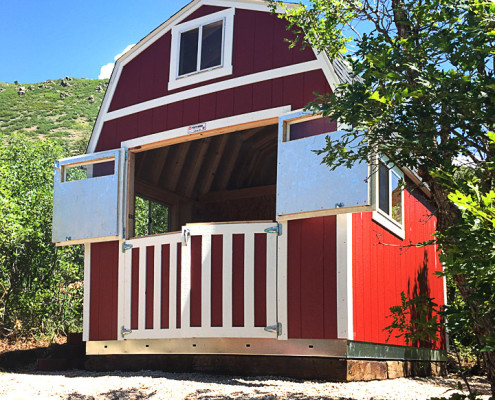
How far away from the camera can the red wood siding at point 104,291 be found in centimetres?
879

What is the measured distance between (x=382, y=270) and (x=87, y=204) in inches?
165

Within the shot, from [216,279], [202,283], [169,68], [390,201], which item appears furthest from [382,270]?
[169,68]

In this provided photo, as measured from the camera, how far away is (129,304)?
8.59 m

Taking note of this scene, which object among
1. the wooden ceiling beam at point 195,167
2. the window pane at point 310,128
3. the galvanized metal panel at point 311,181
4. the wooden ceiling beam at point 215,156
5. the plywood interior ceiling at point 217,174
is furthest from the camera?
the wooden ceiling beam at point 215,156

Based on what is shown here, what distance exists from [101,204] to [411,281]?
4.86 meters

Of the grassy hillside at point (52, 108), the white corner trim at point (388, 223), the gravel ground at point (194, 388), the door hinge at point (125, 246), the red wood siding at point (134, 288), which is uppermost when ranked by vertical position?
the grassy hillside at point (52, 108)

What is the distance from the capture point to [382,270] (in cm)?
838

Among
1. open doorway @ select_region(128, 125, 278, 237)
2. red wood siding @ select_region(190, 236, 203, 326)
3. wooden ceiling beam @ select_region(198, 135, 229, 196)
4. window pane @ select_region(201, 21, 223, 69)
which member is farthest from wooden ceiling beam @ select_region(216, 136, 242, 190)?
red wood siding @ select_region(190, 236, 203, 326)

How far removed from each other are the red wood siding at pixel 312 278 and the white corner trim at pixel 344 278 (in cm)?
6

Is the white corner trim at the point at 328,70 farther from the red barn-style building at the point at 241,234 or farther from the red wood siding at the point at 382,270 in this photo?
the red wood siding at the point at 382,270

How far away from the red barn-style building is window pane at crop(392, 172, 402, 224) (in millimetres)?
34

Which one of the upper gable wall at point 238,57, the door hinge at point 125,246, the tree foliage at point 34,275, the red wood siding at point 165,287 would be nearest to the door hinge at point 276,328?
the red wood siding at point 165,287

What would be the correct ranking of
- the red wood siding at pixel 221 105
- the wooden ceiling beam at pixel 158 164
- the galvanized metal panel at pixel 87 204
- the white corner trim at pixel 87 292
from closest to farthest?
1. the red wood siding at pixel 221 105
2. the galvanized metal panel at pixel 87 204
3. the white corner trim at pixel 87 292
4. the wooden ceiling beam at pixel 158 164

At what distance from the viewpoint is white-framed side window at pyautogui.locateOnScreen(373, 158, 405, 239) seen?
8.02m
